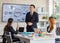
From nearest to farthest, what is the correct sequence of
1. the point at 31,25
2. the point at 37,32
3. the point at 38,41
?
1. the point at 38,41
2. the point at 37,32
3. the point at 31,25

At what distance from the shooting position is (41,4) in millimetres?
7703

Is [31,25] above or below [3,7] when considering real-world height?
below

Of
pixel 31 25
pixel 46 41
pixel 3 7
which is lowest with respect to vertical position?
pixel 46 41

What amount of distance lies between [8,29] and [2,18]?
2.01m

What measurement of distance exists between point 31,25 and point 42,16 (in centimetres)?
284

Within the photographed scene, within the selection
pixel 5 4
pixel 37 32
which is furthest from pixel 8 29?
pixel 5 4

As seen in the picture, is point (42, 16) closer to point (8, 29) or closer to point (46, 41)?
point (8, 29)

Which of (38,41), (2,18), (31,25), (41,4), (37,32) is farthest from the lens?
(41,4)

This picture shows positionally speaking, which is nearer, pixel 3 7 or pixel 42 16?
pixel 3 7

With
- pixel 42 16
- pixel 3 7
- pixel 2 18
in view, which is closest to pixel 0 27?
pixel 2 18

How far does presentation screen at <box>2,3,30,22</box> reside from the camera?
7156 mm

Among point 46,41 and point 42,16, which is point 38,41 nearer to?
point 46,41

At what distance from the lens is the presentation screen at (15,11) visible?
7156mm

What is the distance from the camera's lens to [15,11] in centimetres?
731
